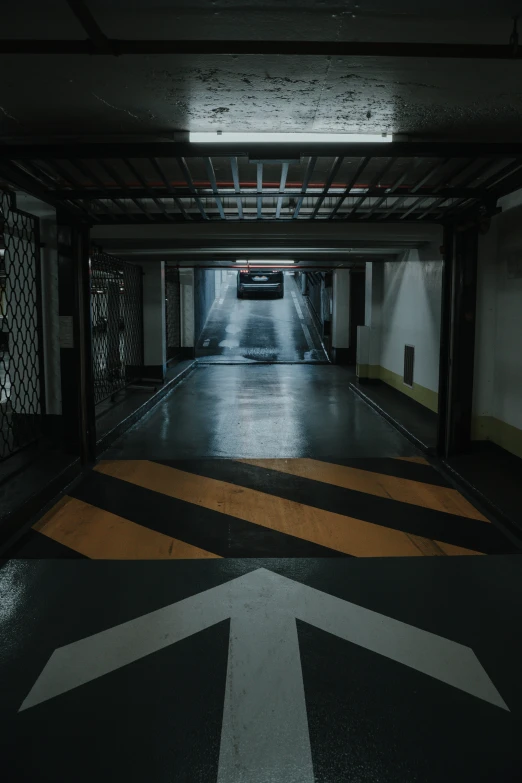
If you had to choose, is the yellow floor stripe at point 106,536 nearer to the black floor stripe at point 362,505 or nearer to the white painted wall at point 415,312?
the black floor stripe at point 362,505

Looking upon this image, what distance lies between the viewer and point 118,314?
1040cm

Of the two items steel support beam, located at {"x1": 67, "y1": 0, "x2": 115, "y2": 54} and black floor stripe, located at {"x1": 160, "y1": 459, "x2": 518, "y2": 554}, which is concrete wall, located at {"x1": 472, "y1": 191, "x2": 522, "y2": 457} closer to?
black floor stripe, located at {"x1": 160, "y1": 459, "x2": 518, "y2": 554}

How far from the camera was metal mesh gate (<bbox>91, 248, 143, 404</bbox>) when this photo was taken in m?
9.30

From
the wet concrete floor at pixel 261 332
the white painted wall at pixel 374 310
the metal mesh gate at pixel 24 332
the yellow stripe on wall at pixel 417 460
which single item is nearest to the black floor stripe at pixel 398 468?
the yellow stripe on wall at pixel 417 460

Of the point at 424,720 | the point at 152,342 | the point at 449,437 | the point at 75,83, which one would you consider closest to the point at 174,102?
the point at 75,83

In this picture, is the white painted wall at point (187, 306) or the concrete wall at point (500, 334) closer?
the concrete wall at point (500, 334)

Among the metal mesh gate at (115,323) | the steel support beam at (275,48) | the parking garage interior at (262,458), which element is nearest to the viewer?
the parking garage interior at (262,458)

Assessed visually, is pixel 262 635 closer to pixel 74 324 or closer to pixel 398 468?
pixel 398 468

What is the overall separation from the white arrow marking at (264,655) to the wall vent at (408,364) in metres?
6.46

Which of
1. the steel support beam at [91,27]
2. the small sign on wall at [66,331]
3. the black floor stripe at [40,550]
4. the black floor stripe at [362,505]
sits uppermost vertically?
the steel support beam at [91,27]

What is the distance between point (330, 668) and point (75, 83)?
3241 millimetres

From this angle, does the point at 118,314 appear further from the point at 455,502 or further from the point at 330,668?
the point at 330,668

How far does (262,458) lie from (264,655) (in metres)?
3.59

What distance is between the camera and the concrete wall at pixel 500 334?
5734 mm
